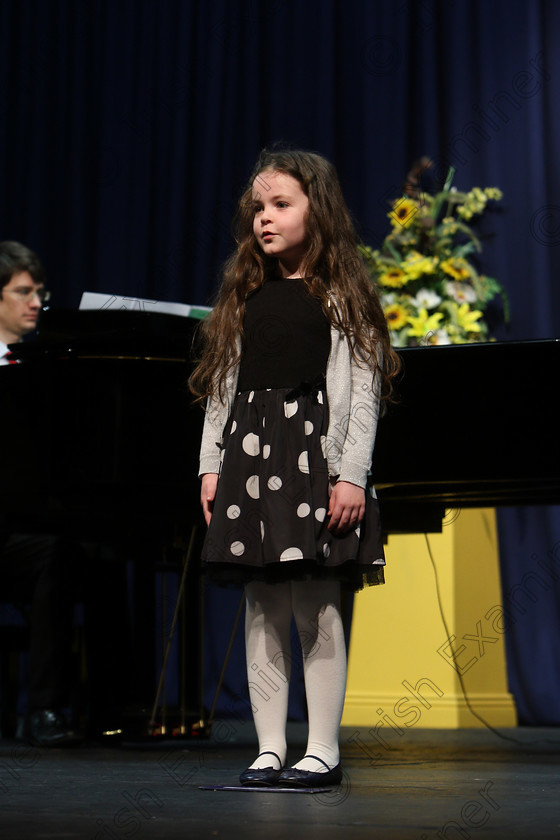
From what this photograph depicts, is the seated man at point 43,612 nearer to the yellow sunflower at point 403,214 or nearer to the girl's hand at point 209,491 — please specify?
the girl's hand at point 209,491

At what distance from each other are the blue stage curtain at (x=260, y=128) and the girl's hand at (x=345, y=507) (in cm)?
222

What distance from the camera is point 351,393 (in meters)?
2.07

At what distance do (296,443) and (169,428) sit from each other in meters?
0.85

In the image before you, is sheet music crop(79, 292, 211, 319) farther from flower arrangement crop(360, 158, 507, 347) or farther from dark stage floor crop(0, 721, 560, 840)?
dark stage floor crop(0, 721, 560, 840)

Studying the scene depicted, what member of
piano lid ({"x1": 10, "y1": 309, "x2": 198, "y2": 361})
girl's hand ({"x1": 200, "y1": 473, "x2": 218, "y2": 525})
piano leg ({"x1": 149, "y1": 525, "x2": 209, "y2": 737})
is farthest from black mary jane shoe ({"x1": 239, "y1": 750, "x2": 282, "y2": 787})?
piano lid ({"x1": 10, "y1": 309, "x2": 198, "y2": 361})

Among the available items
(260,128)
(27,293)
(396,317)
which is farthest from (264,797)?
(260,128)

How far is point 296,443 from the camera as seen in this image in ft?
6.64

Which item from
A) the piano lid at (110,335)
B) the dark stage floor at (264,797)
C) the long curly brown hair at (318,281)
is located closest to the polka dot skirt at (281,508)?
the long curly brown hair at (318,281)

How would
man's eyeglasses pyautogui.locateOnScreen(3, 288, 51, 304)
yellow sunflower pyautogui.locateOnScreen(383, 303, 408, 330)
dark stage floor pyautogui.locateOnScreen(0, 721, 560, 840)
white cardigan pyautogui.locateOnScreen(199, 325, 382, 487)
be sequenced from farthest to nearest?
man's eyeglasses pyautogui.locateOnScreen(3, 288, 51, 304)
yellow sunflower pyautogui.locateOnScreen(383, 303, 408, 330)
white cardigan pyautogui.locateOnScreen(199, 325, 382, 487)
dark stage floor pyautogui.locateOnScreen(0, 721, 560, 840)

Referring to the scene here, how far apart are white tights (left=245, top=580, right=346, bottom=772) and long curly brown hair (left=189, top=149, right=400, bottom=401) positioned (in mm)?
393

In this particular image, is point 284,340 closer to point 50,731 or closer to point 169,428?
point 169,428

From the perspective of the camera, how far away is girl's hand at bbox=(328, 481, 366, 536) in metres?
1.99

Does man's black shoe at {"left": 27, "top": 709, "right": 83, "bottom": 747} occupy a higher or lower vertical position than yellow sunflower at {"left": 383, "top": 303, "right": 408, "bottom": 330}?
lower

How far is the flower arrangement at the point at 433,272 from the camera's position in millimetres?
3732
